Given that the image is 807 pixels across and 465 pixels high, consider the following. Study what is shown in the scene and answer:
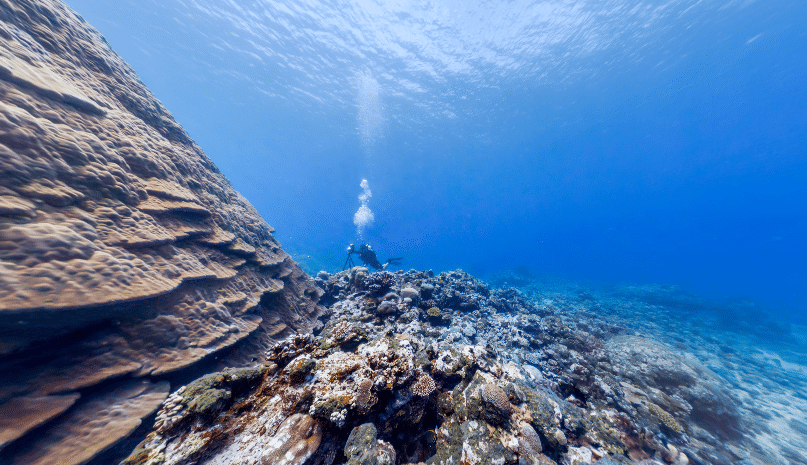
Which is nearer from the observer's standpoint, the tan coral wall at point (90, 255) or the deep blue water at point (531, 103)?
the tan coral wall at point (90, 255)

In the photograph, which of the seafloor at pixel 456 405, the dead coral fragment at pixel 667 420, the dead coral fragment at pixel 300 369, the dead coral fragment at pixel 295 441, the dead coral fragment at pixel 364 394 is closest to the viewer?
the dead coral fragment at pixel 295 441

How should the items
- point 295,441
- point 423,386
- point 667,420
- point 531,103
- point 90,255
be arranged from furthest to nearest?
point 531,103, point 667,420, point 423,386, point 90,255, point 295,441

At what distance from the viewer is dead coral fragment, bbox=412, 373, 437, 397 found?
3.59m

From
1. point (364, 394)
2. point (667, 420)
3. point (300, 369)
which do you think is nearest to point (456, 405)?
point (364, 394)

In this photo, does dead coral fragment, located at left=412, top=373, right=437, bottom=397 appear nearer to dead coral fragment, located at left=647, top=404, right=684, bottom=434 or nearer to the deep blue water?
dead coral fragment, located at left=647, top=404, right=684, bottom=434

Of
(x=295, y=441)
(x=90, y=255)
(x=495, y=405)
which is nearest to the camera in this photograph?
(x=295, y=441)

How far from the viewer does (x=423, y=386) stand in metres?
3.65

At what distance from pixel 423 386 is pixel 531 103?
4287 centimetres

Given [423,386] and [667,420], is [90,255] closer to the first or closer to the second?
[423,386]

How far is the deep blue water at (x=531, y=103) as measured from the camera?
75.8 feet

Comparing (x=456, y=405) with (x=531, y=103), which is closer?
(x=456, y=405)

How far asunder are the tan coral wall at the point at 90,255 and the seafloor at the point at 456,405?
124cm

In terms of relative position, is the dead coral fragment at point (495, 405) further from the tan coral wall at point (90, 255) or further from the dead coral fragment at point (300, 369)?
the tan coral wall at point (90, 255)

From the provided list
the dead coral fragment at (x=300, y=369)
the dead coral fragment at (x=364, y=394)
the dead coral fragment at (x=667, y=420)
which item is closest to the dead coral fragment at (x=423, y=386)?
the dead coral fragment at (x=364, y=394)
